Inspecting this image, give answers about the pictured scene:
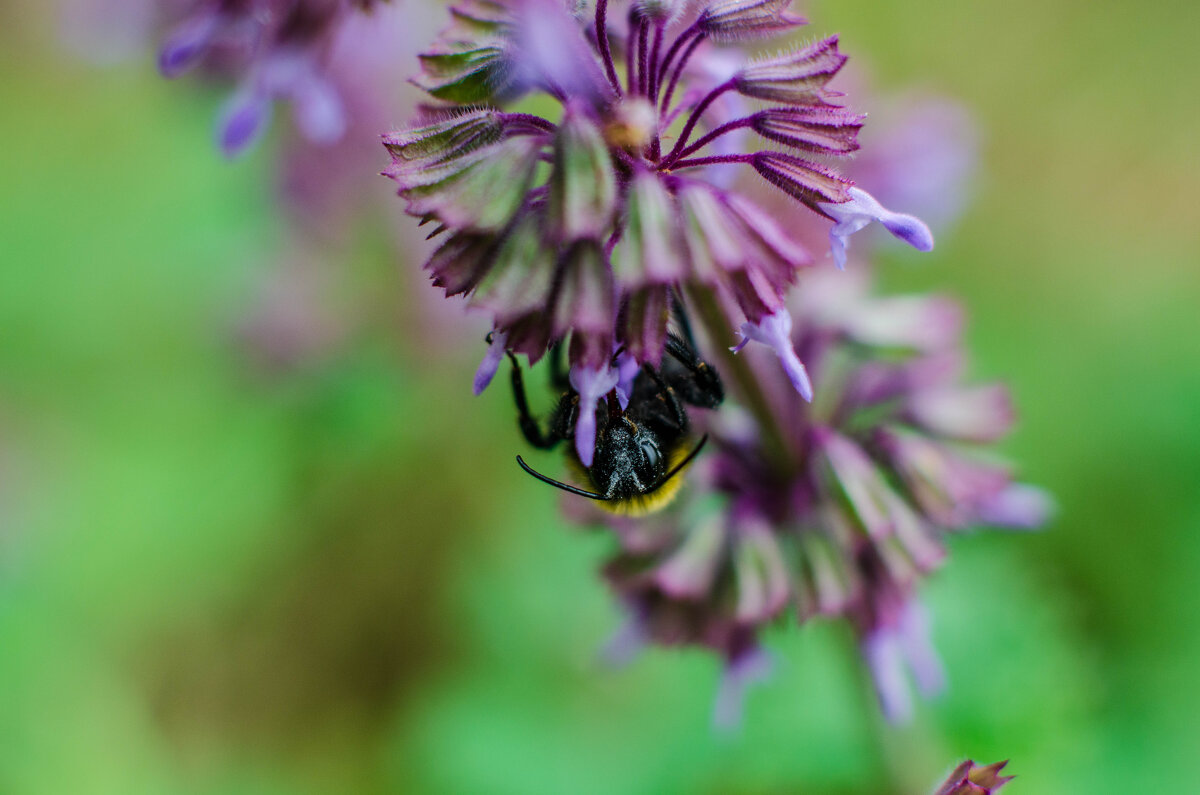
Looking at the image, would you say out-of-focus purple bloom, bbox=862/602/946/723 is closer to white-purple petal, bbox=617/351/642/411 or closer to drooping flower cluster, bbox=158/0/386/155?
white-purple petal, bbox=617/351/642/411

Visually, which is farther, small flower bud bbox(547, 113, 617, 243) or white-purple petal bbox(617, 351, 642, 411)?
white-purple petal bbox(617, 351, 642, 411)

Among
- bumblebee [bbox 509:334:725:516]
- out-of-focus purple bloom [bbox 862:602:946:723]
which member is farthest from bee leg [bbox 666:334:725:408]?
out-of-focus purple bloom [bbox 862:602:946:723]

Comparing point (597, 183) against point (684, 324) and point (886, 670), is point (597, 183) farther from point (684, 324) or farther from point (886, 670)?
point (886, 670)

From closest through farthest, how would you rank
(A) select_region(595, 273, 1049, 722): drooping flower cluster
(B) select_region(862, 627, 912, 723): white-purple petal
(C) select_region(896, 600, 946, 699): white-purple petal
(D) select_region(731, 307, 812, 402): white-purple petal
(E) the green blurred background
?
(D) select_region(731, 307, 812, 402): white-purple petal, (A) select_region(595, 273, 1049, 722): drooping flower cluster, (B) select_region(862, 627, 912, 723): white-purple petal, (C) select_region(896, 600, 946, 699): white-purple petal, (E) the green blurred background

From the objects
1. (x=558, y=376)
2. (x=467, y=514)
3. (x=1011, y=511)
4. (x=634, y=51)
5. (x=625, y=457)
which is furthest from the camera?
(x=467, y=514)

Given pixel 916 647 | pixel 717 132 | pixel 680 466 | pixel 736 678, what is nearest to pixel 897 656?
pixel 916 647

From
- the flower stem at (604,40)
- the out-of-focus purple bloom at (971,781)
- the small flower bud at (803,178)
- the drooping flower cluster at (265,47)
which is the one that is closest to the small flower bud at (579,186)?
the flower stem at (604,40)
